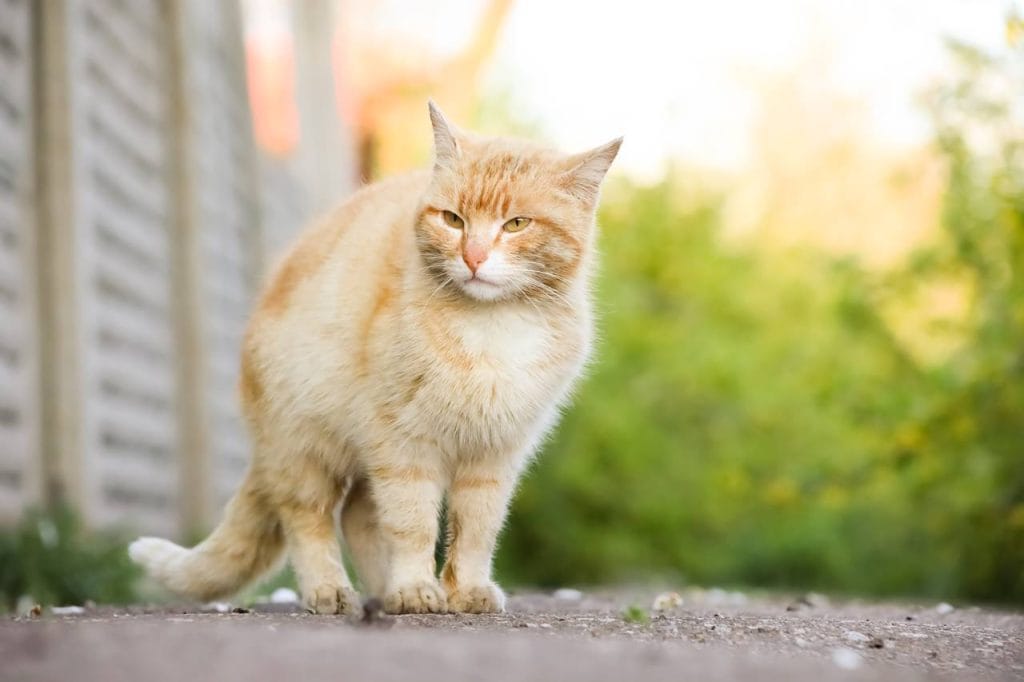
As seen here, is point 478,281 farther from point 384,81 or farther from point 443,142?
point 384,81

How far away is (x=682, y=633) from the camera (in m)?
3.00

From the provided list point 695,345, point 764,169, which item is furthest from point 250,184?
point 764,169

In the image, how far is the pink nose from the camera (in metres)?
3.22

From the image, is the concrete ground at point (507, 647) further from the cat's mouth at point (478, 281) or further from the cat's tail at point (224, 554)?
the cat's mouth at point (478, 281)

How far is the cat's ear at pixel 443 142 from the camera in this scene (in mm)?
3467

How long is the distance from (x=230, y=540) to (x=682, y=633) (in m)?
1.55

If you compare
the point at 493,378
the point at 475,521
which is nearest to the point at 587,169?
the point at 493,378

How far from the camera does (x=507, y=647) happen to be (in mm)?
2207

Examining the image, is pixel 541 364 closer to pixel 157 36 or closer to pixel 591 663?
pixel 591 663

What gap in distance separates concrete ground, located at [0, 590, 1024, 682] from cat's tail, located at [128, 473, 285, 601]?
0.09 meters

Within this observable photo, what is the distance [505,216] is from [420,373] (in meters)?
0.50

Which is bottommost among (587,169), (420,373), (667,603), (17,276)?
(667,603)

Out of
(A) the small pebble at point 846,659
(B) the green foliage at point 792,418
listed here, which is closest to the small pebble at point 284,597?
(A) the small pebble at point 846,659

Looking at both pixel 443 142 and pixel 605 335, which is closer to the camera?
pixel 443 142
